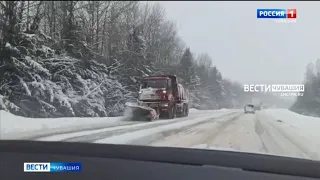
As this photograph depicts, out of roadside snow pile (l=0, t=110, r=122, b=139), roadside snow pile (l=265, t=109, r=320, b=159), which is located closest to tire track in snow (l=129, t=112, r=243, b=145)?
roadside snow pile (l=265, t=109, r=320, b=159)

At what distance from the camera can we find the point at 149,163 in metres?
2.05

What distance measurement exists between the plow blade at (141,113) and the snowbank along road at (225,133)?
5cm

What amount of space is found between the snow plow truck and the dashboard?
397mm

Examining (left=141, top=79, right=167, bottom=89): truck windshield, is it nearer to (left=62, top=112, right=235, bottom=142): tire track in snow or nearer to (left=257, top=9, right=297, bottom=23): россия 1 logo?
(left=62, top=112, right=235, bottom=142): tire track in snow

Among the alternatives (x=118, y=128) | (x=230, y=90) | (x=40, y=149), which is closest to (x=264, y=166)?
(x=230, y=90)

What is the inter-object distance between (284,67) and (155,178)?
1.06 meters

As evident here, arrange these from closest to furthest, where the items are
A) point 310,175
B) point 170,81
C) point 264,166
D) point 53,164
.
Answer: point 310,175
point 264,166
point 53,164
point 170,81

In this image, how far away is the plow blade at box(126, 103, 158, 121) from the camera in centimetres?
266

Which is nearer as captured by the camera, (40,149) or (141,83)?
(40,149)

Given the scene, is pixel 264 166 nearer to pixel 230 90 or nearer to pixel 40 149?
pixel 230 90

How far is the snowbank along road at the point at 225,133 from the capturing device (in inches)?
84.7

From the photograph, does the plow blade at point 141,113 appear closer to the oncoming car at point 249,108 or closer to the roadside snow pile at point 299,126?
the oncoming car at point 249,108

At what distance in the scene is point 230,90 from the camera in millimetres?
2393

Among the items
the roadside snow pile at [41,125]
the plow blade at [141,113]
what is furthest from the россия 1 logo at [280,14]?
the roadside snow pile at [41,125]
